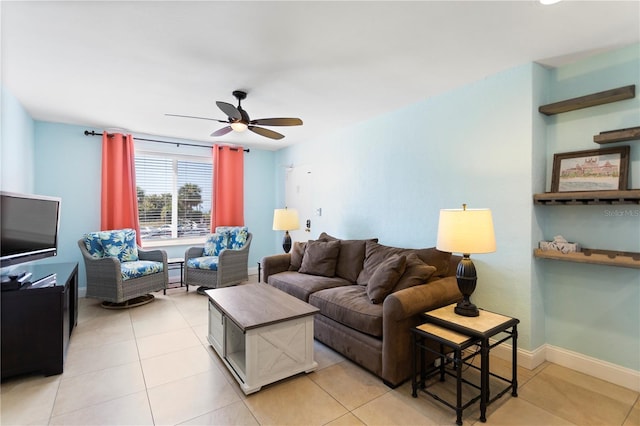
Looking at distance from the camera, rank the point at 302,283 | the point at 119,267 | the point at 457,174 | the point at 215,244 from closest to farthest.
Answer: the point at 457,174, the point at 302,283, the point at 119,267, the point at 215,244

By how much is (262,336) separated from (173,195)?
3.90 meters

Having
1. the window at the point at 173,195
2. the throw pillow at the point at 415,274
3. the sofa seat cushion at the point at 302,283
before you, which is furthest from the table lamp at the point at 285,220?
the throw pillow at the point at 415,274

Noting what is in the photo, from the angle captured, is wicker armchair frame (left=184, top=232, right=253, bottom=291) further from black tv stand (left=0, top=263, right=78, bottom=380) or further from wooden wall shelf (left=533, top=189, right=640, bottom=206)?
wooden wall shelf (left=533, top=189, right=640, bottom=206)

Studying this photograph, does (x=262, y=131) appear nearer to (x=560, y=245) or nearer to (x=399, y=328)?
(x=399, y=328)

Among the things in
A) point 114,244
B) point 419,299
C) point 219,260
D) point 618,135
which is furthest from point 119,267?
point 618,135

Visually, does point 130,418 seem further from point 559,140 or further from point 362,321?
point 559,140

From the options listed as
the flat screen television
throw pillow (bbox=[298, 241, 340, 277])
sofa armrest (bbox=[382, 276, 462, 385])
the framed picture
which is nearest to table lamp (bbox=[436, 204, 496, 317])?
sofa armrest (bbox=[382, 276, 462, 385])

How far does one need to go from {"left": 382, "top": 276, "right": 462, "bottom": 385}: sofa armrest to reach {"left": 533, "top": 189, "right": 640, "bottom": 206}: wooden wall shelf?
1236mm

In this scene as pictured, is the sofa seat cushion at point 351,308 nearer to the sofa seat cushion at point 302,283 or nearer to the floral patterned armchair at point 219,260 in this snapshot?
the sofa seat cushion at point 302,283

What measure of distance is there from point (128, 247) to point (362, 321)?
3.54 metres

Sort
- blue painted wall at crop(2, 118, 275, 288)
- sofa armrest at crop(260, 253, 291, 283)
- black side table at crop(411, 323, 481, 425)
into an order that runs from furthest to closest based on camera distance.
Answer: blue painted wall at crop(2, 118, 275, 288) → sofa armrest at crop(260, 253, 291, 283) → black side table at crop(411, 323, 481, 425)

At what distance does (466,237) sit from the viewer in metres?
1.99

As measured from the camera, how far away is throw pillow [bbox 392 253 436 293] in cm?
253

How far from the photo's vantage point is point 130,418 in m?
1.86
